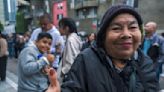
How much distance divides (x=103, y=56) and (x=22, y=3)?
174 ft

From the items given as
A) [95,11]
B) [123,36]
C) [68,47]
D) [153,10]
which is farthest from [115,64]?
[95,11]

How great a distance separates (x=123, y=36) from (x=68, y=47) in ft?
10.9

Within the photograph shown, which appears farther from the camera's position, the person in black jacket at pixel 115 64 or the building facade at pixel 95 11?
the building facade at pixel 95 11

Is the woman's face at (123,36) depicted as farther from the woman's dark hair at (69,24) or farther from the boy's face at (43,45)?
the woman's dark hair at (69,24)

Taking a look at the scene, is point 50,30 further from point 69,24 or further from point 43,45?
point 43,45

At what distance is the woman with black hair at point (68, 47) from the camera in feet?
16.5

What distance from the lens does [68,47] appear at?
16.7 ft

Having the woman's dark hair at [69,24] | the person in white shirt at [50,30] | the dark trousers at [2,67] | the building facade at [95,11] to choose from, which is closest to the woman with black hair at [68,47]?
the woman's dark hair at [69,24]

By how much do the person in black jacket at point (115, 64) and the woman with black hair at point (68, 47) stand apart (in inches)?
121

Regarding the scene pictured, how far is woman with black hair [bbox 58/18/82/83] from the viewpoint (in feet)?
16.5

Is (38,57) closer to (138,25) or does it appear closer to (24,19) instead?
(138,25)

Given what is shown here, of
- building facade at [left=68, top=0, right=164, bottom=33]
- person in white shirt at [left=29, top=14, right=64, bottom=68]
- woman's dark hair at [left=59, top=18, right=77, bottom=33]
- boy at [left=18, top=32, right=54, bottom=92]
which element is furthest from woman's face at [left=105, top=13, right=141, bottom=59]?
building facade at [left=68, top=0, right=164, bottom=33]

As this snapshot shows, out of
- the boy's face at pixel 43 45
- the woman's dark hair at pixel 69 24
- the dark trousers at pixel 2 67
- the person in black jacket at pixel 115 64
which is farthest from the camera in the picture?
the dark trousers at pixel 2 67

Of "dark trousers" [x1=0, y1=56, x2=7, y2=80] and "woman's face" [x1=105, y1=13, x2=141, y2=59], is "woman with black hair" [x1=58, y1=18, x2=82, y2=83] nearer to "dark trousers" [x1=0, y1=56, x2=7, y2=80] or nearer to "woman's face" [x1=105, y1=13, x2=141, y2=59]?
"woman's face" [x1=105, y1=13, x2=141, y2=59]
